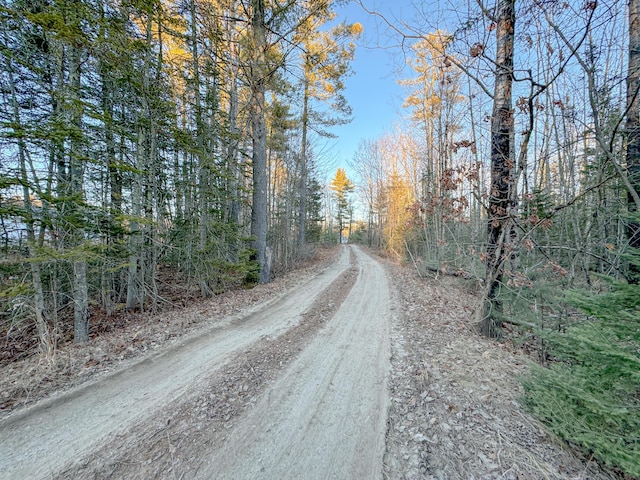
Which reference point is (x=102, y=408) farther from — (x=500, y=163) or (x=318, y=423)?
(x=500, y=163)

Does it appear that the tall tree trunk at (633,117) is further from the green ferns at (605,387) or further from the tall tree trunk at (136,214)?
the tall tree trunk at (136,214)

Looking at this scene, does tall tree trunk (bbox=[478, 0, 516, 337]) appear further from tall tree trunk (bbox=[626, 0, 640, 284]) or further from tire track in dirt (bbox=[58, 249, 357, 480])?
tire track in dirt (bbox=[58, 249, 357, 480])

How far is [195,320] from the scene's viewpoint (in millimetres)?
4879

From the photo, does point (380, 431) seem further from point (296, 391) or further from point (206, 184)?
point (206, 184)

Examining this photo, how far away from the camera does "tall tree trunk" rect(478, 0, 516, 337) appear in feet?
11.3

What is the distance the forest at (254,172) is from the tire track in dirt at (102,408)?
1.76m

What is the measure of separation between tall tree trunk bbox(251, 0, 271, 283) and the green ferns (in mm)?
7635

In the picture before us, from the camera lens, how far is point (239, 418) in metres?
2.34

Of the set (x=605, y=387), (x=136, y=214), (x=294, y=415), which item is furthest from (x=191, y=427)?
(x=136, y=214)

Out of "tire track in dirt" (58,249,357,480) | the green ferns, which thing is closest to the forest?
the green ferns

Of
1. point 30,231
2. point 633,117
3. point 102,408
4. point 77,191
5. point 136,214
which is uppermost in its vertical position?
point 633,117

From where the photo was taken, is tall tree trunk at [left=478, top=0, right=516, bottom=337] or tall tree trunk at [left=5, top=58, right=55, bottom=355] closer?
tall tree trunk at [left=478, top=0, right=516, bottom=337]

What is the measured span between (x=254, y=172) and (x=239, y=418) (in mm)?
7525

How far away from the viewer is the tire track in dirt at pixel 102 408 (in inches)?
75.9
